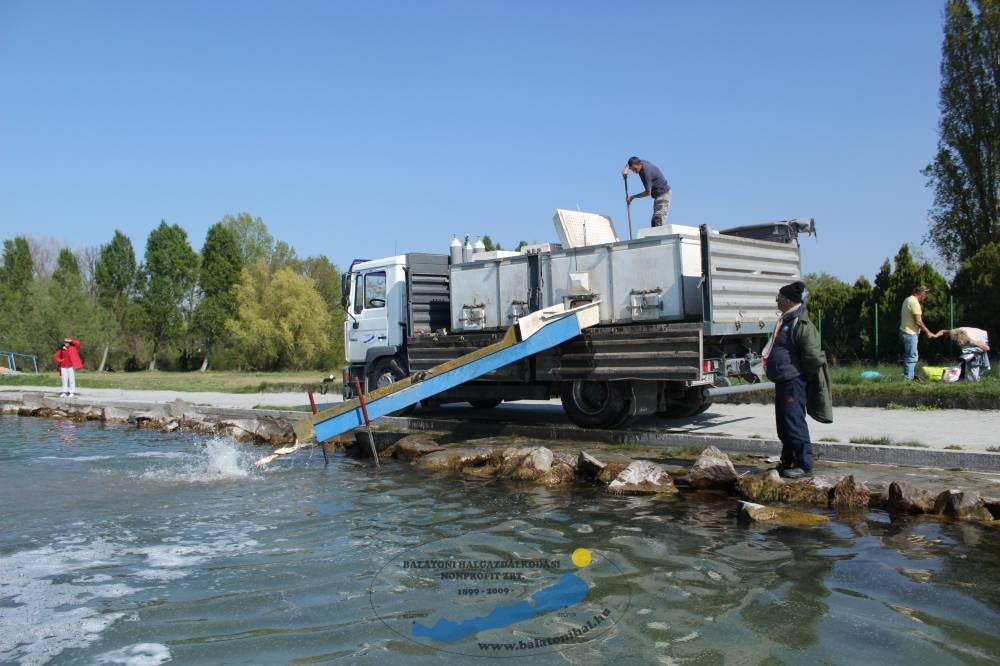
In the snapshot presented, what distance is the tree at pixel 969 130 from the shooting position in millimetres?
28656

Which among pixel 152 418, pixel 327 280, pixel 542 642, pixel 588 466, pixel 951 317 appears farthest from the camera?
pixel 327 280

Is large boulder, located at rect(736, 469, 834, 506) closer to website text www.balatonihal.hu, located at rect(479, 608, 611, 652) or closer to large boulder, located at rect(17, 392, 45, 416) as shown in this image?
website text www.balatonihal.hu, located at rect(479, 608, 611, 652)

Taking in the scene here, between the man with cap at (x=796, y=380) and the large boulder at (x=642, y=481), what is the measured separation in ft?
3.93

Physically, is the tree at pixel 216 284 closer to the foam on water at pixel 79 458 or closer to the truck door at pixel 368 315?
the truck door at pixel 368 315

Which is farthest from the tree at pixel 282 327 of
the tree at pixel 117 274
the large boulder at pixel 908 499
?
the large boulder at pixel 908 499

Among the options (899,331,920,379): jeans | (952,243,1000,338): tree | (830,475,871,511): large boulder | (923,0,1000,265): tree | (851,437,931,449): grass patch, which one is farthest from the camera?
(923,0,1000,265): tree

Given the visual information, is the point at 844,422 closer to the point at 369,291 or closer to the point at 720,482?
the point at 720,482

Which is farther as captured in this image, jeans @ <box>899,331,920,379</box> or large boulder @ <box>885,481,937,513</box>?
jeans @ <box>899,331,920,379</box>

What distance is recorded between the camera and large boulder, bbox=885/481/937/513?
6.97 metres

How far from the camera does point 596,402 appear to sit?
37.9ft

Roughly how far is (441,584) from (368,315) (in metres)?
9.73

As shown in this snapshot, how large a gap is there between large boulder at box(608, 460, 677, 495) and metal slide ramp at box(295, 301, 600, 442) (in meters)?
2.60

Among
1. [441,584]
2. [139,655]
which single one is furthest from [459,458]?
[139,655]

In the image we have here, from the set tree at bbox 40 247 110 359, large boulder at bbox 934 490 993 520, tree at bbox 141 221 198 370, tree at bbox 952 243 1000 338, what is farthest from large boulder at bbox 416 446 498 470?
tree at bbox 141 221 198 370
